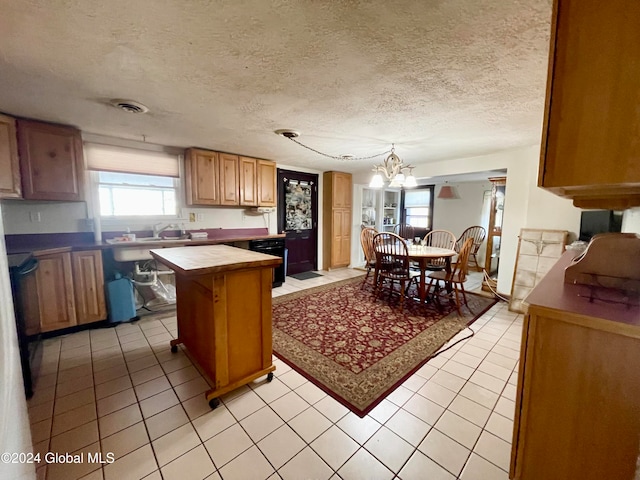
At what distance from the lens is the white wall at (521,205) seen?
314 cm

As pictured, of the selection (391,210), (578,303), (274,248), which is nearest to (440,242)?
(391,210)

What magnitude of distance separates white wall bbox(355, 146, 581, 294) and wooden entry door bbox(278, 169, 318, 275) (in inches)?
118

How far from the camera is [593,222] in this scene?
2.83 metres

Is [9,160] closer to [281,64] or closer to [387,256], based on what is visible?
[281,64]

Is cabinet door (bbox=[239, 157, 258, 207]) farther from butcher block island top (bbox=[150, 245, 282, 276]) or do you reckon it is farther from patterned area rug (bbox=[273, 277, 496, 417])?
butcher block island top (bbox=[150, 245, 282, 276])

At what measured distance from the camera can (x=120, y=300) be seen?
9.22 ft

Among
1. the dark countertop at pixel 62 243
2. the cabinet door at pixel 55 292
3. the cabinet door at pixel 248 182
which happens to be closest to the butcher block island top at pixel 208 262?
the dark countertop at pixel 62 243

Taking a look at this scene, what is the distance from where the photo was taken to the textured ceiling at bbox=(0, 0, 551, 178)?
1140 millimetres

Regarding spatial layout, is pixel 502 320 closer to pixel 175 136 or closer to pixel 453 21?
pixel 453 21

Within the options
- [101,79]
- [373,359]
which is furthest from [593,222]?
[101,79]

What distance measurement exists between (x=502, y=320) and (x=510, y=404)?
1644mm

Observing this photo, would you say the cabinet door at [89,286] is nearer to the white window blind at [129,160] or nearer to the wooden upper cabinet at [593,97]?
the white window blind at [129,160]

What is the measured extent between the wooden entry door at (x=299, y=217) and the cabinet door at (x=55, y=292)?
3.05 m

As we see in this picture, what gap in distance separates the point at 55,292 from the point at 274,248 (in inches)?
103
